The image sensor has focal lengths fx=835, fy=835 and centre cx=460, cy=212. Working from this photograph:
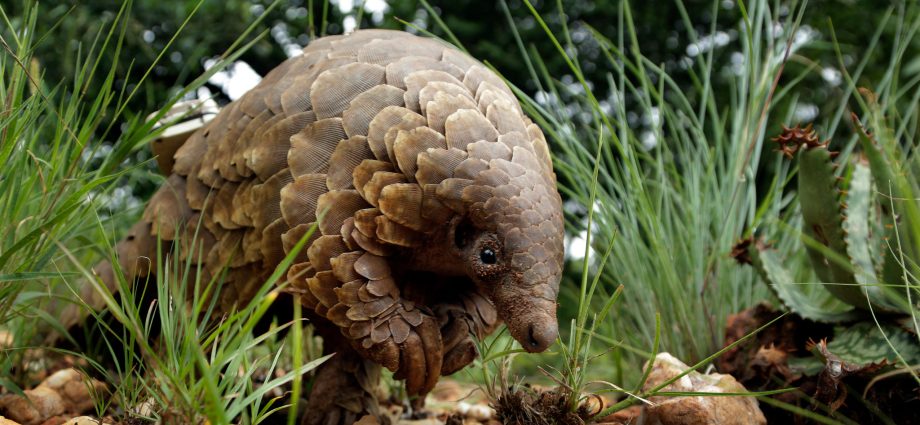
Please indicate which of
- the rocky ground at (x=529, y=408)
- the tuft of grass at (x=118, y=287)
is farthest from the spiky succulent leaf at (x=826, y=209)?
the tuft of grass at (x=118, y=287)

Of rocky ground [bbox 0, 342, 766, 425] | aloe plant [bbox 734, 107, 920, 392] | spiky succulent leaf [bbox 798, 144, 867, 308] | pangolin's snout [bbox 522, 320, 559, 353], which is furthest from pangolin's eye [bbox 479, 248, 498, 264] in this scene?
spiky succulent leaf [bbox 798, 144, 867, 308]

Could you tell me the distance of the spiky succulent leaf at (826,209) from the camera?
2.03m

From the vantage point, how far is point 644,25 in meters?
4.68

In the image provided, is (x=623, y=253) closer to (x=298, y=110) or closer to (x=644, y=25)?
(x=298, y=110)

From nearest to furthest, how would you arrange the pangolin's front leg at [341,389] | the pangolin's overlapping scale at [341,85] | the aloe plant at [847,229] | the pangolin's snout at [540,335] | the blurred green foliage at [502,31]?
the pangolin's snout at [540,335] → the pangolin's overlapping scale at [341,85] → the aloe plant at [847,229] → the pangolin's front leg at [341,389] → the blurred green foliage at [502,31]

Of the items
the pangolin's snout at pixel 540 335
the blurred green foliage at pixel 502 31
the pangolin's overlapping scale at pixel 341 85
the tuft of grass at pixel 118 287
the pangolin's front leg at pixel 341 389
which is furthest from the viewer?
the blurred green foliage at pixel 502 31

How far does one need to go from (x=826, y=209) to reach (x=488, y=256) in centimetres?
92

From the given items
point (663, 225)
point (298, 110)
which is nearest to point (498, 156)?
point (298, 110)

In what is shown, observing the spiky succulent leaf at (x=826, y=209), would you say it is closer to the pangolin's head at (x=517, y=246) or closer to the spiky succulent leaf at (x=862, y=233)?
the spiky succulent leaf at (x=862, y=233)

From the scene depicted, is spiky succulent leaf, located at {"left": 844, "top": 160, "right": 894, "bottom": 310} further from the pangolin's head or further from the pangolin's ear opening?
the pangolin's ear opening

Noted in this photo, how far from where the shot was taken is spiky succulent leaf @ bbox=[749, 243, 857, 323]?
212 centimetres

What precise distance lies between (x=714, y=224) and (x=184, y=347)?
1.86m

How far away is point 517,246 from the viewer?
1.67m

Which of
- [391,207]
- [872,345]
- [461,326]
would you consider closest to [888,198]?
[872,345]
